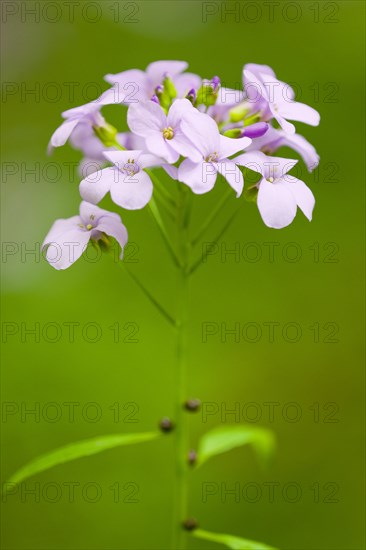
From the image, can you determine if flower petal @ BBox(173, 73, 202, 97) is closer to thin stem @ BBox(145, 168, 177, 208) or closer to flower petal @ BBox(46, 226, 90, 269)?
thin stem @ BBox(145, 168, 177, 208)

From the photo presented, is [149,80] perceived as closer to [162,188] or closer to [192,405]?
[162,188]

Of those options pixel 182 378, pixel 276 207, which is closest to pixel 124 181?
pixel 276 207

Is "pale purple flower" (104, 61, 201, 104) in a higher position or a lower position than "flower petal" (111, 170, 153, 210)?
higher

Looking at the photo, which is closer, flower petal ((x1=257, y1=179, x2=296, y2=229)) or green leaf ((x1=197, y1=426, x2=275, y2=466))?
flower petal ((x1=257, y1=179, x2=296, y2=229))

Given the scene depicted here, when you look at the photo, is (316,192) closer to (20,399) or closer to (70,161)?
(70,161)

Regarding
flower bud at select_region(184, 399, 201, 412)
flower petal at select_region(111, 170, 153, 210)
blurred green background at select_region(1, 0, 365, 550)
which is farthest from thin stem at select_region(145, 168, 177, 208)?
blurred green background at select_region(1, 0, 365, 550)
